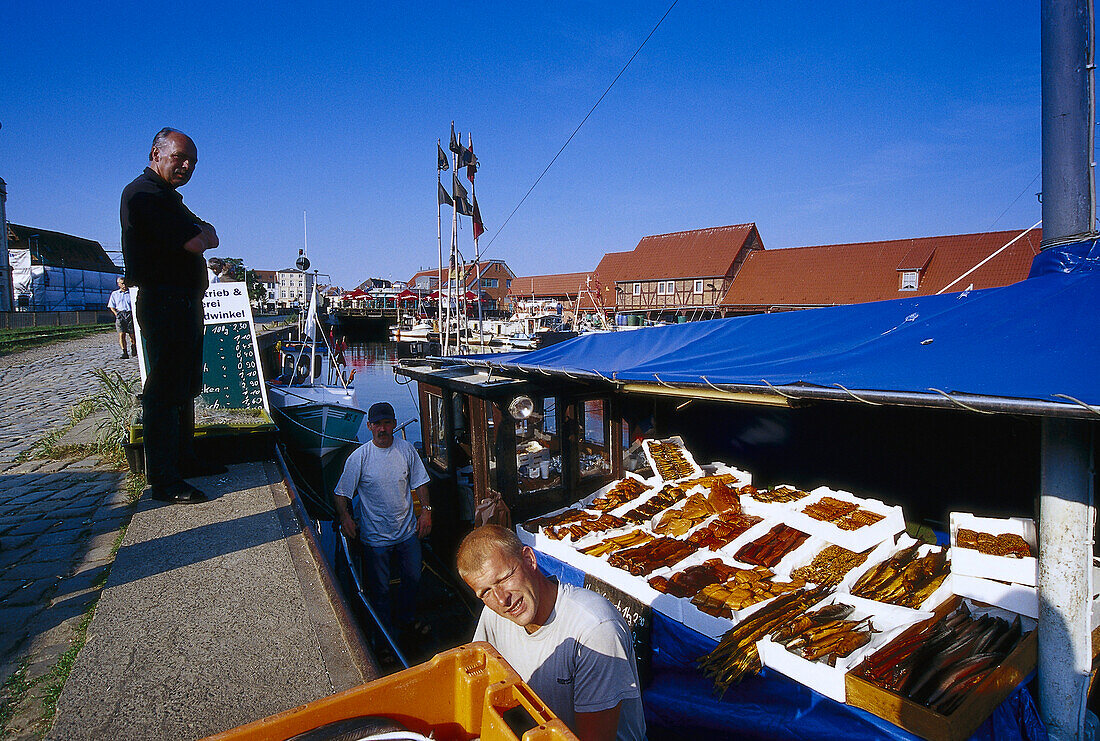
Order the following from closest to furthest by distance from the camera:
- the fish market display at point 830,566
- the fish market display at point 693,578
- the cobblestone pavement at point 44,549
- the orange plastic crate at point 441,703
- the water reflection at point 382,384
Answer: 1. the orange plastic crate at point 441,703
2. the cobblestone pavement at point 44,549
3. the fish market display at point 693,578
4. the fish market display at point 830,566
5. the water reflection at point 382,384

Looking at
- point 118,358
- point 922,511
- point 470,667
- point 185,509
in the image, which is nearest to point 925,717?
point 470,667

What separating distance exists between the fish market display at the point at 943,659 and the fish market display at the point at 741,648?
0.60 m

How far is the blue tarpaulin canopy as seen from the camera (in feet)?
9.66

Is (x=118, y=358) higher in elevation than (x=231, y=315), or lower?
lower

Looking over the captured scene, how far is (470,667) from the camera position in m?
1.69

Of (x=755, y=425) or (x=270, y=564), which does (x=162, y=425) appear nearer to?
(x=270, y=564)

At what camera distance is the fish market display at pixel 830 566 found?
14.9ft

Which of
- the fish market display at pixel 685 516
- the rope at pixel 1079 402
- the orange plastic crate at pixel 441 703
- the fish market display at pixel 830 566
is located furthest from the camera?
the fish market display at pixel 685 516

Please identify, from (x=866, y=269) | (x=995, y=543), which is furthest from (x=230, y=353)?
(x=866, y=269)

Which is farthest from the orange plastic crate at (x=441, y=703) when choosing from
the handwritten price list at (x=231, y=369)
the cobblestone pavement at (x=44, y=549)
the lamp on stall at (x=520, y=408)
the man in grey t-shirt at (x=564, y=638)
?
the handwritten price list at (x=231, y=369)

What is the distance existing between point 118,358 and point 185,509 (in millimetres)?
15213

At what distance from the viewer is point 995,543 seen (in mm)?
4020

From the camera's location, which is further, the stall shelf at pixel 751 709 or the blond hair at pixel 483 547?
the stall shelf at pixel 751 709

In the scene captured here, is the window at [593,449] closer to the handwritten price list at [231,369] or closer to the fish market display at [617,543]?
the fish market display at [617,543]
